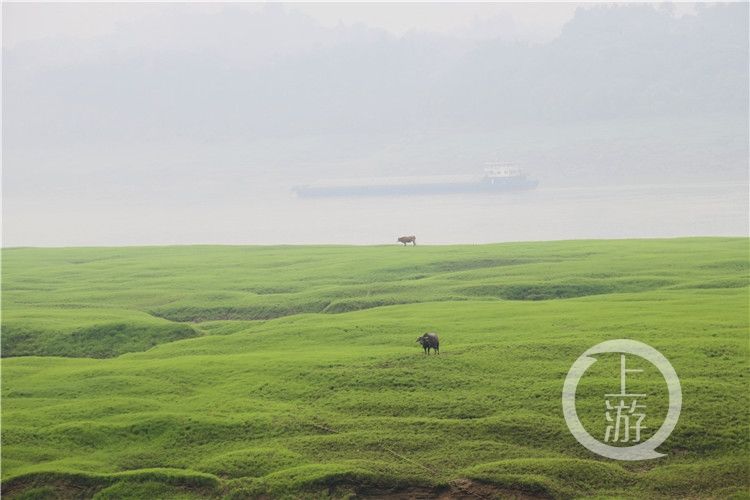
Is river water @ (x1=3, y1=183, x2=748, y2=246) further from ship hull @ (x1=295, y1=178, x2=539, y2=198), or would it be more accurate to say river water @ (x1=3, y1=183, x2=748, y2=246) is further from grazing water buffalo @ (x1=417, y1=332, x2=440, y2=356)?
grazing water buffalo @ (x1=417, y1=332, x2=440, y2=356)

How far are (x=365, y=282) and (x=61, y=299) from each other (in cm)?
1090

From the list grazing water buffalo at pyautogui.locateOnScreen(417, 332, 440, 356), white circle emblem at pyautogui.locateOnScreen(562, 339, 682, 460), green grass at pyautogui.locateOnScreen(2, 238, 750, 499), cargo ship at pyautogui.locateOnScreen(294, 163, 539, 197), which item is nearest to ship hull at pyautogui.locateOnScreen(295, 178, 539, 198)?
cargo ship at pyautogui.locateOnScreen(294, 163, 539, 197)

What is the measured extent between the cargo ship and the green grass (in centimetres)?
11313

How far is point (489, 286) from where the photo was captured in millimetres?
30453

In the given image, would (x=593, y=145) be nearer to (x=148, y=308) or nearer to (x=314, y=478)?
(x=148, y=308)

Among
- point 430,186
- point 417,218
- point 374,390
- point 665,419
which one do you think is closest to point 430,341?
point 374,390

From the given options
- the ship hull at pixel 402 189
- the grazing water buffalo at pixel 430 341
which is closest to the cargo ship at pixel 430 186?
the ship hull at pixel 402 189

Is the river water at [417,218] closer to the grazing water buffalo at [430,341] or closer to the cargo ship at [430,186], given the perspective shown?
the cargo ship at [430,186]

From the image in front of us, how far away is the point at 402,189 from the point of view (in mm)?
153500

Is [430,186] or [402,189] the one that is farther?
[402,189]

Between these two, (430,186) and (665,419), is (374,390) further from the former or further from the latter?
(430,186)

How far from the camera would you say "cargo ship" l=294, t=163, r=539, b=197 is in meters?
145

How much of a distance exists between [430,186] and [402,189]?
448 centimetres

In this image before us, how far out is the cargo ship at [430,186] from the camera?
144750mm
